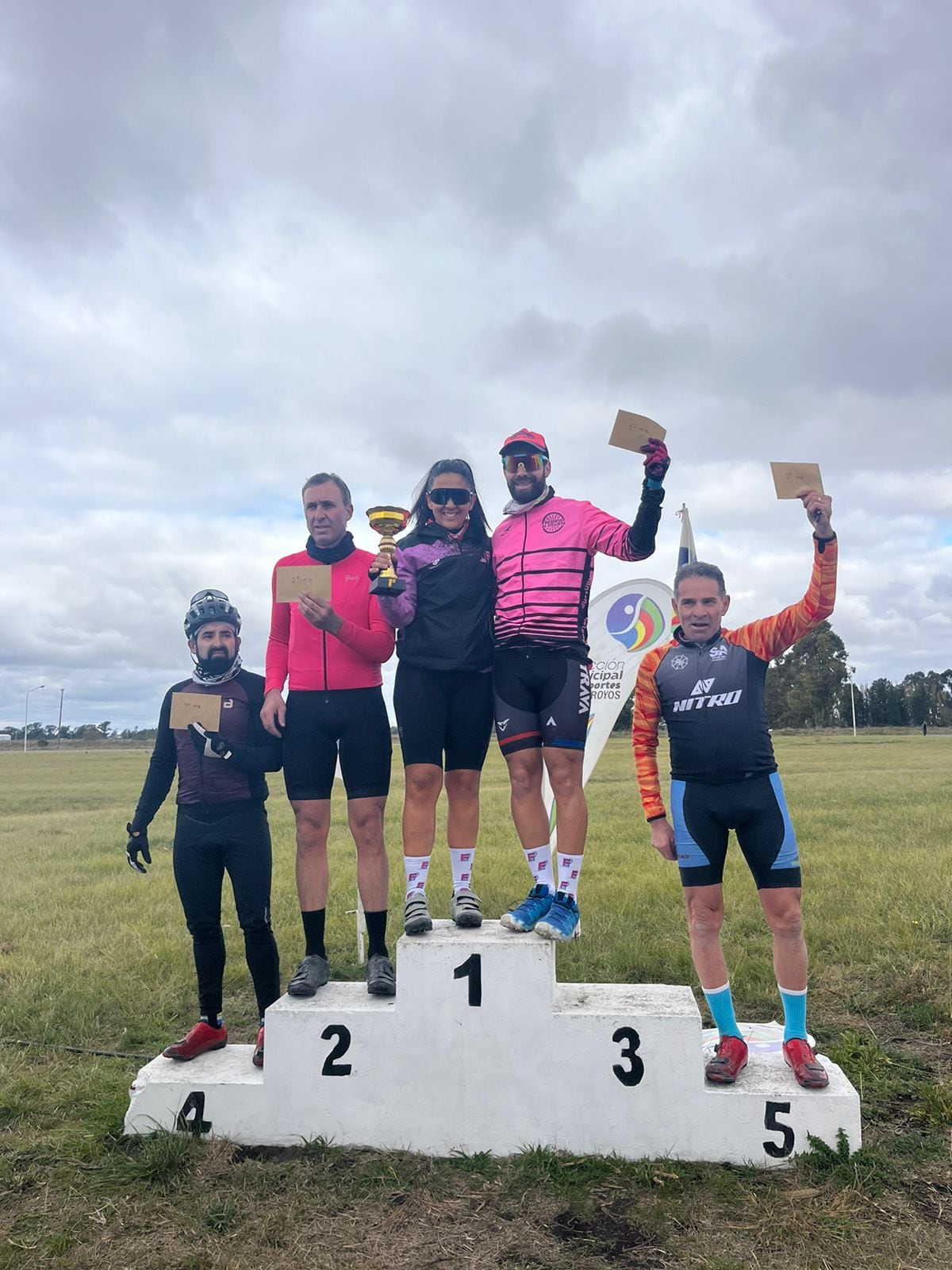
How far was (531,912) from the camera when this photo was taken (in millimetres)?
3896

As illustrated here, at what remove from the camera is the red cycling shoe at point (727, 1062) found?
360 cm

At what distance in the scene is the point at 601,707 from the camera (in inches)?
255

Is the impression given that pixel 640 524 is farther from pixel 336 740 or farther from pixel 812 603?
pixel 336 740

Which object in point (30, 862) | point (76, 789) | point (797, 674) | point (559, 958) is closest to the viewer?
point (559, 958)

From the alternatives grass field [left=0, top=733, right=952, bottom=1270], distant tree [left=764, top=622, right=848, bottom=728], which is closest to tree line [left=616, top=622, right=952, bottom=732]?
distant tree [left=764, top=622, right=848, bottom=728]

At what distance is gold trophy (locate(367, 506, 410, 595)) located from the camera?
3.82m

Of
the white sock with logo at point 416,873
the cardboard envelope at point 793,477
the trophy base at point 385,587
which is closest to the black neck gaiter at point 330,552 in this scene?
the trophy base at point 385,587

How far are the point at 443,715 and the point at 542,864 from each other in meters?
0.85

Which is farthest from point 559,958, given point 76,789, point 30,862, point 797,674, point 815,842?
point 797,674

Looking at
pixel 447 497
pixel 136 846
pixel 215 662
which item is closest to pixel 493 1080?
pixel 136 846

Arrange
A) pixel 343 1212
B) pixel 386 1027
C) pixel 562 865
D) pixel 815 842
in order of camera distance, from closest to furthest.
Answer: pixel 343 1212 < pixel 386 1027 < pixel 562 865 < pixel 815 842

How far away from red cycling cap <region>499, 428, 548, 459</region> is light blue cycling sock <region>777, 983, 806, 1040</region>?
8.91ft

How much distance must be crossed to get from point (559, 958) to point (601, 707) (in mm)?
1862

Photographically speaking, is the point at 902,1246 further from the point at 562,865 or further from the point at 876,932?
the point at 876,932
